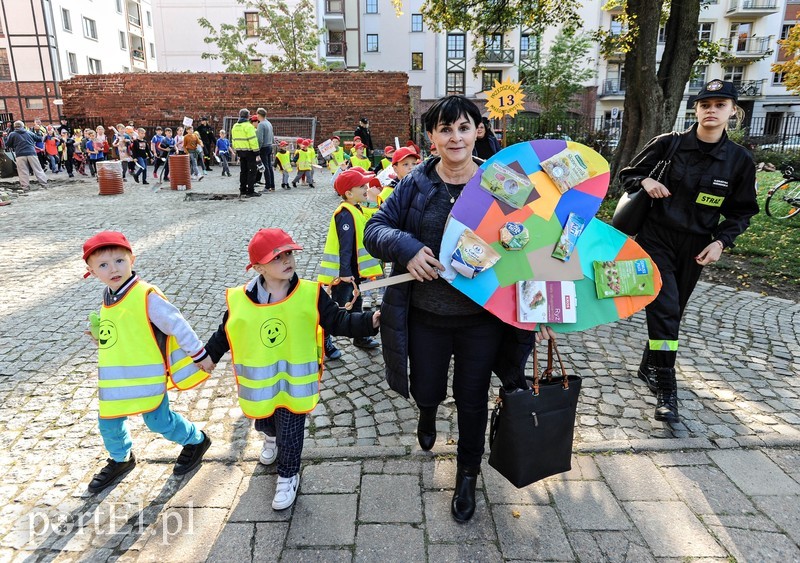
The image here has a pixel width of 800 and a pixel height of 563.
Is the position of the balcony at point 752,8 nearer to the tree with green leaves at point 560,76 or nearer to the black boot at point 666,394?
the tree with green leaves at point 560,76

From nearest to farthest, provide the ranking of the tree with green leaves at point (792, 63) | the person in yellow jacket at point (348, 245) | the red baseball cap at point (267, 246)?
the red baseball cap at point (267, 246) < the person in yellow jacket at point (348, 245) < the tree with green leaves at point (792, 63)

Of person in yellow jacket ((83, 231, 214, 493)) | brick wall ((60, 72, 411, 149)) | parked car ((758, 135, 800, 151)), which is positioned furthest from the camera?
brick wall ((60, 72, 411, 149))

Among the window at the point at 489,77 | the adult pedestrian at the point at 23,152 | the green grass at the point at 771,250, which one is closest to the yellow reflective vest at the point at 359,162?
the green grass at the point at 771,250

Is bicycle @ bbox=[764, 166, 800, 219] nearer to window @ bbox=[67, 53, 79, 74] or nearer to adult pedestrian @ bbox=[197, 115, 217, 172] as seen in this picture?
adult pedestrian @ bbox=[197, 115, 217, 172]

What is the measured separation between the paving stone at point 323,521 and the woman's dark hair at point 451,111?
198 cm

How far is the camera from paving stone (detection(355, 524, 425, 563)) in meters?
2.40

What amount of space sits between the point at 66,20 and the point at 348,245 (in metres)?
43.4

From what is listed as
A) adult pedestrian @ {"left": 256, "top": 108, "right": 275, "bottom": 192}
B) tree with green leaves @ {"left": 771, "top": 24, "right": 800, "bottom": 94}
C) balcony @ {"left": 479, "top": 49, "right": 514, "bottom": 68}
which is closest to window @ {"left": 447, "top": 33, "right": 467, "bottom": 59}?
balcony @ {"left": 479, "top": 49, "right": 514, "bottom": 68}

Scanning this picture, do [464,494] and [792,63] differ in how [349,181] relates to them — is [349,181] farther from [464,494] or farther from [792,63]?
[792,63]

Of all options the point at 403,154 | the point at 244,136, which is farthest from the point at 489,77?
the point at 403,154

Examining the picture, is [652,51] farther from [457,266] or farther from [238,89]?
[238,89]

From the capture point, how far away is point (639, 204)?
143 inches

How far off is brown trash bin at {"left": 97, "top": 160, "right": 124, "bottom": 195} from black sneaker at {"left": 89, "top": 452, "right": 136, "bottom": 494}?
13491mm

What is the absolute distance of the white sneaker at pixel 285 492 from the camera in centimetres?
269
